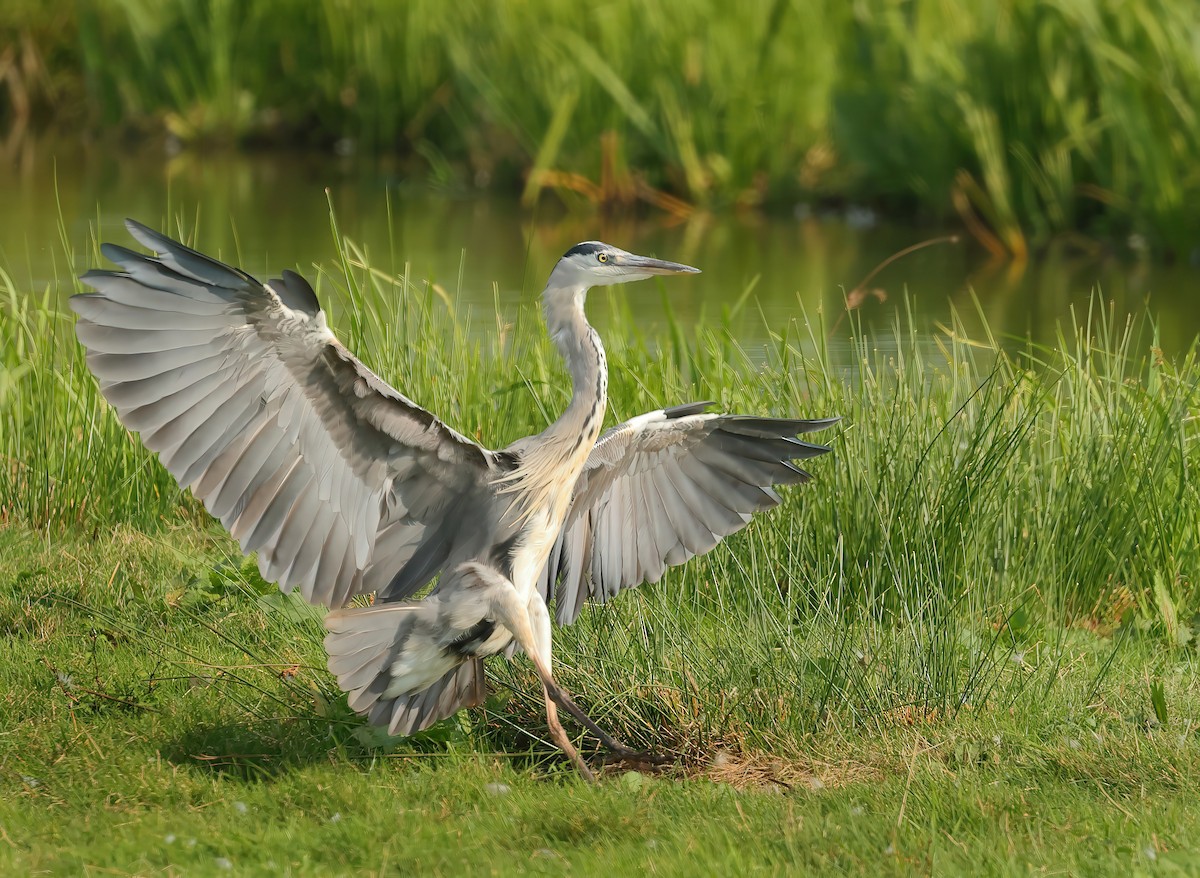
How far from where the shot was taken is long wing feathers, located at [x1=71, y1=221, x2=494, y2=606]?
377 cm

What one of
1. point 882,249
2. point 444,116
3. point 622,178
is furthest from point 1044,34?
point 444,116

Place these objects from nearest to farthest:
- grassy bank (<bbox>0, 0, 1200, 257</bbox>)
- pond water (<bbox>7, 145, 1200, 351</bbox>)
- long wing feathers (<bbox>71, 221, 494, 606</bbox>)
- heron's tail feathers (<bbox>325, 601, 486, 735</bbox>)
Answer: long wing feathers (<bbox>71, 221, 494, 606</bbox>) < heron's tail feathers (<bbox>325, 601, 486, 735</bbox>) < pond water (<bbox>7, 145, 1200, 351</bbox>) < grassy bank (<bbox>0, 0, 1200, 257</bbox>)

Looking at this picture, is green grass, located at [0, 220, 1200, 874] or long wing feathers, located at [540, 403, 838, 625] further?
long wing feathers, located at [540, 403, 838, 625]

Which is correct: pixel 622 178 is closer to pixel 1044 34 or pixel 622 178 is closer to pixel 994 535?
pixel 1044 34

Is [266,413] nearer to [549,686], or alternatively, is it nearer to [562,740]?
[549,686]

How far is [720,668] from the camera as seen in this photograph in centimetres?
427

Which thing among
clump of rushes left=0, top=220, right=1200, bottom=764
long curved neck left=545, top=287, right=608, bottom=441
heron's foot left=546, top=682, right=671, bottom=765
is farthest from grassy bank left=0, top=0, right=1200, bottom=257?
heron's foot left=546, top=682, right=671, bottom=765

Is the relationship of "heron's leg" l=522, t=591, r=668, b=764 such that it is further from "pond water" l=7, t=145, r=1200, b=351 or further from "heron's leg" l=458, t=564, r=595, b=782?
"pond water" l=7, t=145, r=1200, b=351

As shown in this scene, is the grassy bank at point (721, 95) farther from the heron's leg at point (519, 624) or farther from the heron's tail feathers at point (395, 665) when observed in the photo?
the heron's tail feathers at point (395, 665)

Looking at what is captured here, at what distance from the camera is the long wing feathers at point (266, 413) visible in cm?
377

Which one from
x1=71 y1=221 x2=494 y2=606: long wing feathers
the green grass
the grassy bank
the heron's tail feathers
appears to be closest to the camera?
the green grass

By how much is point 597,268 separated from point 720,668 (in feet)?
3.64

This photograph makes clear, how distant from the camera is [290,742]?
4129mm

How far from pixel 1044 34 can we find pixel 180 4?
8.07 meters
